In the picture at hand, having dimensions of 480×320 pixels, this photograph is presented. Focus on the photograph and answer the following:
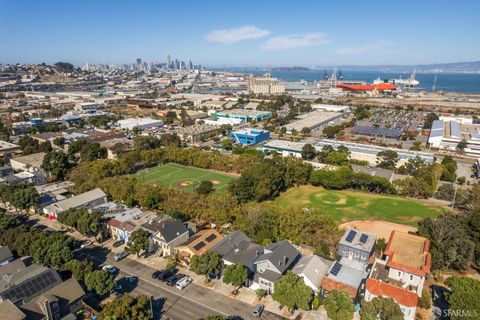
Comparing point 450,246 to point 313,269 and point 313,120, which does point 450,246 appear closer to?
point 313,269

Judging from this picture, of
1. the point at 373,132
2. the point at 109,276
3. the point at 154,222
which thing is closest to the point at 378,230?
the point at 154,222

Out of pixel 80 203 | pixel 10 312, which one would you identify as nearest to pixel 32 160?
pixel 80 203

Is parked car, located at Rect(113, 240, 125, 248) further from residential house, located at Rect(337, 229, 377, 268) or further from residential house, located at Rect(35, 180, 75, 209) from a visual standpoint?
residential house, located at Rect(337, 229, 377, 268)

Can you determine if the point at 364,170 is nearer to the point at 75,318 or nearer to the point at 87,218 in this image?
the point at 87,218

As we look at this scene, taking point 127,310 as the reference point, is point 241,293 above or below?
below

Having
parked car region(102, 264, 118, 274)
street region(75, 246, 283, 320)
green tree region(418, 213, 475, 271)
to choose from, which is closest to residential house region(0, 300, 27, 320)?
street region(75, 246, 283, 320)

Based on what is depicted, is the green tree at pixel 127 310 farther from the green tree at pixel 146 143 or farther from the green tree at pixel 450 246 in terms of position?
the green tree at pixel 146 143
